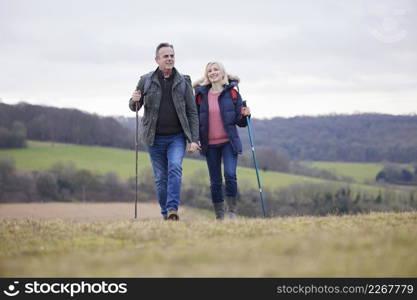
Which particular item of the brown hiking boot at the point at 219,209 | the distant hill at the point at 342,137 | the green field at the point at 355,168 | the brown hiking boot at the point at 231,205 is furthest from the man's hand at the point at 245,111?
the distant hill at the point at 342,137

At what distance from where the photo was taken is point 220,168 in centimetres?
1151

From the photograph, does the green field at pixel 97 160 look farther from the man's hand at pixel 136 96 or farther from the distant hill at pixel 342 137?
the man's hand at pixel 136 96

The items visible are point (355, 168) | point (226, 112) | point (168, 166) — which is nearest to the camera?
point (168, 166)

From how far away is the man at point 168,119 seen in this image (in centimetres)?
1088

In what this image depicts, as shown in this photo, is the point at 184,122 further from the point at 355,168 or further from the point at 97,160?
the point at 355,168

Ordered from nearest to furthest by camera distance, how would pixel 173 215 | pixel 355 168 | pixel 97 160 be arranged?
1. pixel 173 215
2. pixel 97 160
3. pixel 355 168

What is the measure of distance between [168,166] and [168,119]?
0.87 m

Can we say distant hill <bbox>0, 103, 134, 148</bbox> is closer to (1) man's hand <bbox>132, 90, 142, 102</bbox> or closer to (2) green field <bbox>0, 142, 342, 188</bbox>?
(2) green field <bbox>0, 142, 342, 188</bbox>

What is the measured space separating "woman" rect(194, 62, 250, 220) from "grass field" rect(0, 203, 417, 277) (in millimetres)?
1612

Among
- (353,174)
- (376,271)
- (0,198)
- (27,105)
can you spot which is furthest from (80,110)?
(376,271)

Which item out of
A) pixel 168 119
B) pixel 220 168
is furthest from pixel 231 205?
pixel 168 119

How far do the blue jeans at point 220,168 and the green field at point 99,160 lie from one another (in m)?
64.4

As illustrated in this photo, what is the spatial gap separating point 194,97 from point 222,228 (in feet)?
10.5

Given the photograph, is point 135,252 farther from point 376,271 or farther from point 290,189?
point 290,189
